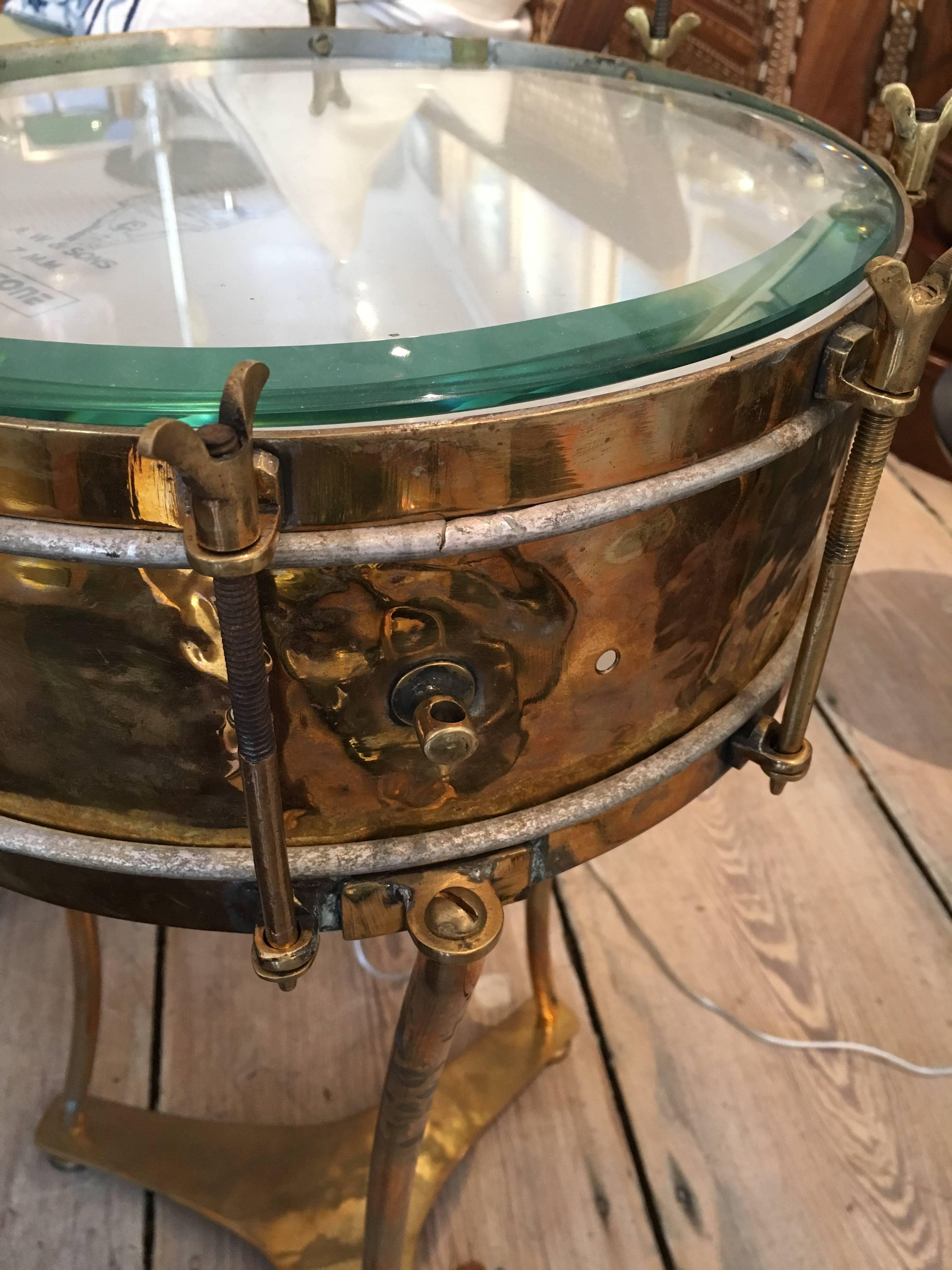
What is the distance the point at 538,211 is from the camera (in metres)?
0.55

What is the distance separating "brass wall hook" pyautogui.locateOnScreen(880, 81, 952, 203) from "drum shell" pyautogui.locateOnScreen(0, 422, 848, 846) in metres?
0.18

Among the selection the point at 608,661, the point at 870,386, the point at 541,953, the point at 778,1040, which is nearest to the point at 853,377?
the point at 870,386

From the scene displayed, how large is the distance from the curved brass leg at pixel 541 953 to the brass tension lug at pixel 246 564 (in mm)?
446

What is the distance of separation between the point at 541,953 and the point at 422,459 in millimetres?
638

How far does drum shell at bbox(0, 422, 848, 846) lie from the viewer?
384 millimetres

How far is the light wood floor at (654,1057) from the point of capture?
32.3 inches

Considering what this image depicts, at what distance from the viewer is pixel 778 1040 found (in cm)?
95

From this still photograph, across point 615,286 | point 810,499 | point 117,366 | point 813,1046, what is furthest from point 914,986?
point 117,366

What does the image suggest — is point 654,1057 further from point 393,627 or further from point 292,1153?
point 393,627

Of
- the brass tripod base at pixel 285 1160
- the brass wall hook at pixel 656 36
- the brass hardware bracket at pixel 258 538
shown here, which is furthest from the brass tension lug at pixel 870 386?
the brass tripod base at pixel 285 1160

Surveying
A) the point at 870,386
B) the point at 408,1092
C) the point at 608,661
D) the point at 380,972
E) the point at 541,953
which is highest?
the point at 870,386

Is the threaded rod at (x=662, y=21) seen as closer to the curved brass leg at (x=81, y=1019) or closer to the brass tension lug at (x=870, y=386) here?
the brass tension lug at (x=870, y=386)

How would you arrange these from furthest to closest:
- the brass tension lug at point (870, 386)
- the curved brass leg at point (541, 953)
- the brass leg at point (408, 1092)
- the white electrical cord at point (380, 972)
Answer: the white electrical cord at point (380, 972) < the curved brass leg at point (541, 953) < the brass leg at point (408, 1092) < the brass tension lug at point (870, 386)

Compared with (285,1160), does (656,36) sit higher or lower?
higher
